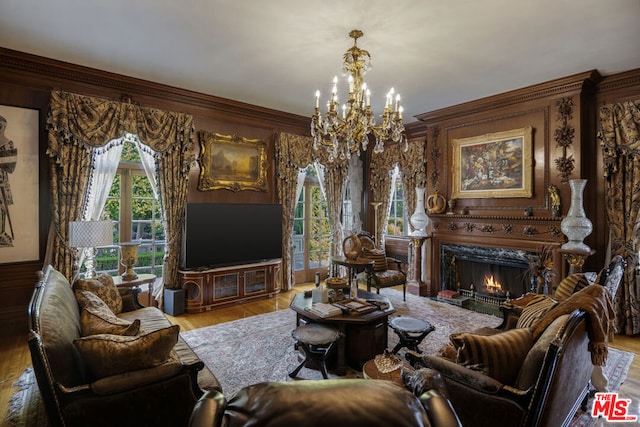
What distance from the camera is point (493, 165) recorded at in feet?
Answer: 15.4

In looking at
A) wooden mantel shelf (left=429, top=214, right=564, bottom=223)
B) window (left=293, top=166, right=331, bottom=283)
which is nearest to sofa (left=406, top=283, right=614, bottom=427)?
wooden mantel shelf (left=429, top=214, right=564, bottom=223)

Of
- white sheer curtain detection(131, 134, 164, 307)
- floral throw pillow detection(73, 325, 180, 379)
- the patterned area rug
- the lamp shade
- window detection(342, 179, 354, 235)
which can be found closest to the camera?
floral throw pillow detection(73, 325, 180, 379)

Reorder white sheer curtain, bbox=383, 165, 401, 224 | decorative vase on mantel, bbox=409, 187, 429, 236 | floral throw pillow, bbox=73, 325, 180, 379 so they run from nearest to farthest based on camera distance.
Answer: floral throw pillow, bbox=73, 325, 180, 379 → decorative vase on mantel, bbox=409, 187, 429, 236 → white sheer curtain, bbox=383, 165, 401, 224

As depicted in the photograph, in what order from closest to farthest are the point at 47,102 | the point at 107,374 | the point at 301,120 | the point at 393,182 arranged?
the point at 107,374, the point at 47,102, the point at 301,120, the point at 393,182

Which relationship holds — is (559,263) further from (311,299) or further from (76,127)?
(76,127)

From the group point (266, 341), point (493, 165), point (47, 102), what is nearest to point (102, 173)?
point (47, 102)

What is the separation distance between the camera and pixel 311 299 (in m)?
3.52

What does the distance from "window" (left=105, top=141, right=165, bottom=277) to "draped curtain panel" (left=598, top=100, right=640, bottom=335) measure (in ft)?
18.7

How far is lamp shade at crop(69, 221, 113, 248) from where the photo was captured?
321cm

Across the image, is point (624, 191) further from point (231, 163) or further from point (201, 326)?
point (201, 326)

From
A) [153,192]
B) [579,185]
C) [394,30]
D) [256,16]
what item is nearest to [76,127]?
[153,192]

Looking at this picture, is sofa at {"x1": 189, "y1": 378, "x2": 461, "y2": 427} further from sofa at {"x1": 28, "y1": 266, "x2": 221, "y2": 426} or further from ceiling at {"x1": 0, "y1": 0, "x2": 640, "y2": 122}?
ceiling at {"x1": 0, "y1": 0, "x2": 640, "y2": 122}

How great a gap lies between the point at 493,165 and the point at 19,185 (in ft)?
19.3

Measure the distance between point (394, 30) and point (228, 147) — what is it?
3005 mm
